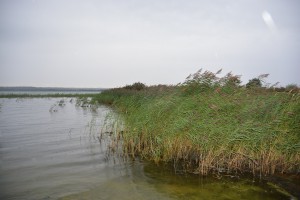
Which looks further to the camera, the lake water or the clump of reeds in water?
the clump of reeds in water

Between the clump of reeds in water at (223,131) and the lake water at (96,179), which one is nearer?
the lake water at (96,179)

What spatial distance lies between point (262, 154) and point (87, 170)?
221 inches

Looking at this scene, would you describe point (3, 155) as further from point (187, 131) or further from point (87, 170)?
point (187, 131)

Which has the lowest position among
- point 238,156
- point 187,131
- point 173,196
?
point 173,196

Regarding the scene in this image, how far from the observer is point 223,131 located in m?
8.22

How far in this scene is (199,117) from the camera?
357 inches

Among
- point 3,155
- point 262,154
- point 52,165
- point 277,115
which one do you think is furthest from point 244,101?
point 3,155

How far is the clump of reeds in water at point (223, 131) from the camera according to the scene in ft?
25.3

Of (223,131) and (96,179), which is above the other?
(223,131)

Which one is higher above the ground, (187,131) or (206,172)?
(187,131)

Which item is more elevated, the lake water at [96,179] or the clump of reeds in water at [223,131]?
the clump of reeds in water at [223,131]

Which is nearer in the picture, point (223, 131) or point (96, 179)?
point (96, 179)

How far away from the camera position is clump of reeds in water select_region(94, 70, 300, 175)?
25.3ft

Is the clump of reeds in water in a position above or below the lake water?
above
